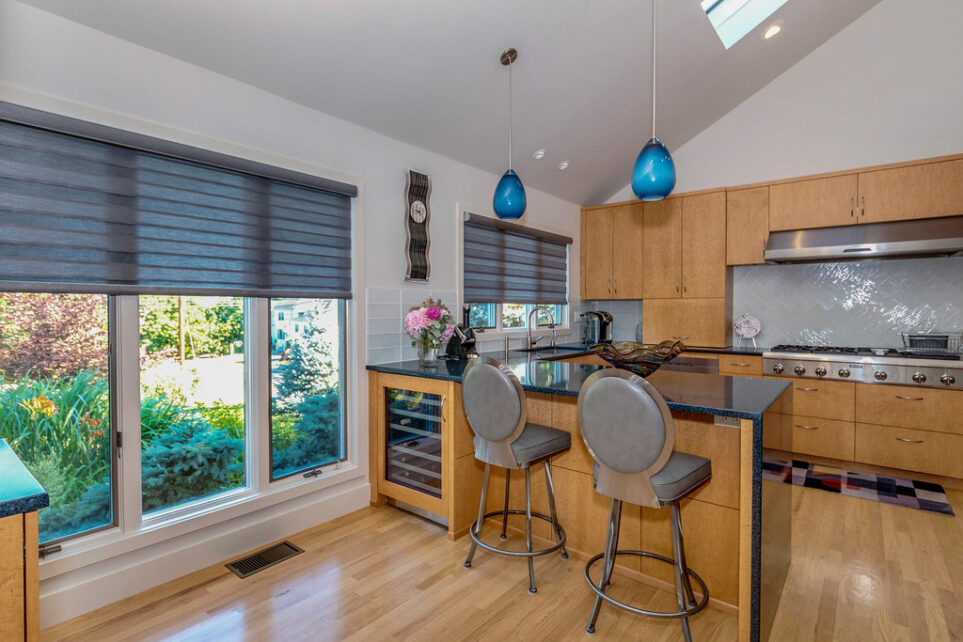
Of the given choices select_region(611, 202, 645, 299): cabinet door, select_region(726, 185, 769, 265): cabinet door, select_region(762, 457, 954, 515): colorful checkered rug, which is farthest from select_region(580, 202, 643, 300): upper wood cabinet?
select_region(762, 457, 954, 515): colorful checkered rug

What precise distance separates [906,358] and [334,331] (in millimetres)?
3881

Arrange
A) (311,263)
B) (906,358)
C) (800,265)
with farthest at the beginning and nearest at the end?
(800,265) → (906,358) → (311,263)

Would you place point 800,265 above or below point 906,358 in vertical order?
above

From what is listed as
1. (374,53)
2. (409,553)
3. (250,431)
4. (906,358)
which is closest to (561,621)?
(409,553)

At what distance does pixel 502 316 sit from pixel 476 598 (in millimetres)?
2422

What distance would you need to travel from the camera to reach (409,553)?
7.91 feet

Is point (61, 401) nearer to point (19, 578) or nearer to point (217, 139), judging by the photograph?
point (19, 578)

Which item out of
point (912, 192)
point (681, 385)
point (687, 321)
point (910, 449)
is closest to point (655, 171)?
point (681, 385)

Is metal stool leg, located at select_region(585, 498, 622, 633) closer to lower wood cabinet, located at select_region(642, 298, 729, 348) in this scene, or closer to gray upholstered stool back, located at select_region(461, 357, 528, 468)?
gray upholstered stool back, located at select_region(461, 357, 528, 468)

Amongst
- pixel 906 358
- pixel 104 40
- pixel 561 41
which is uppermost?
pixel 561 41

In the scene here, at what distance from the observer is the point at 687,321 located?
4.41 meters

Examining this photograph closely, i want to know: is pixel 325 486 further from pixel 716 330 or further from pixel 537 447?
pixel 716 330

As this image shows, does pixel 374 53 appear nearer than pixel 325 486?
Yes

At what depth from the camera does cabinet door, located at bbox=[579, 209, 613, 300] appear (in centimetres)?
488
